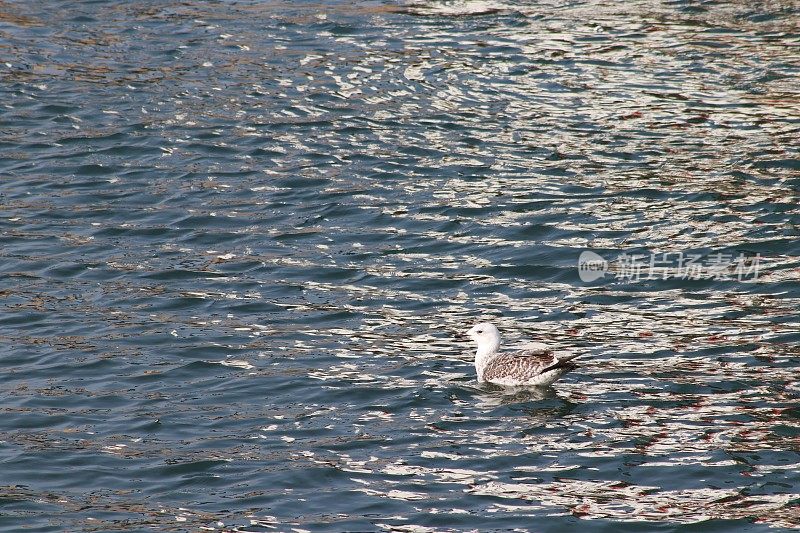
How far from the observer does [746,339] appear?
42.7 ft

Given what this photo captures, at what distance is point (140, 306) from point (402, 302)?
118 inches

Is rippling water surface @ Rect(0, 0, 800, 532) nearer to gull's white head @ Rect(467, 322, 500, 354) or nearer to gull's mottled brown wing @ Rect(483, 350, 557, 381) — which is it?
gull's mottled brown wing @ Rect(483, 350, 557, 381)

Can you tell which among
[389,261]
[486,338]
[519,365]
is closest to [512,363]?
[519,365]

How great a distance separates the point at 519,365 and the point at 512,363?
Result: 9cm

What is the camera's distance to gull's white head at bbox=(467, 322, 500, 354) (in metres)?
12.7

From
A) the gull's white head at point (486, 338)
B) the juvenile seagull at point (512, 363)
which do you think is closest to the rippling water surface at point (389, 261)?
the juvenile seagull at point (512, 363)

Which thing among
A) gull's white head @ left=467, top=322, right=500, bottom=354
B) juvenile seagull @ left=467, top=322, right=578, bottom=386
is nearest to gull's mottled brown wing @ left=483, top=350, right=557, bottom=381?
juvenile seagull @ left=467, top=322, right=578, bottom=386

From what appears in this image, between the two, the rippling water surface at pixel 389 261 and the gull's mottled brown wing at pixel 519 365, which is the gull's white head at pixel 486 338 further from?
the rippling water surface at pixel 389 261

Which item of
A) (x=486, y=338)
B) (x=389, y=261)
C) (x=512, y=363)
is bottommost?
(x=512, y=363)

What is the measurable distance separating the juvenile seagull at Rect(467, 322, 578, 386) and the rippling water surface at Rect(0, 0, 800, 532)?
18 centimetres

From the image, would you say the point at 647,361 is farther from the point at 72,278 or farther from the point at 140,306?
Answer: the point at 72,278

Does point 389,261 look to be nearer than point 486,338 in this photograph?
No

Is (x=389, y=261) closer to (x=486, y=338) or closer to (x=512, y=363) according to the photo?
(x=486, y=338)

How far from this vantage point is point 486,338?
12.8 metres
